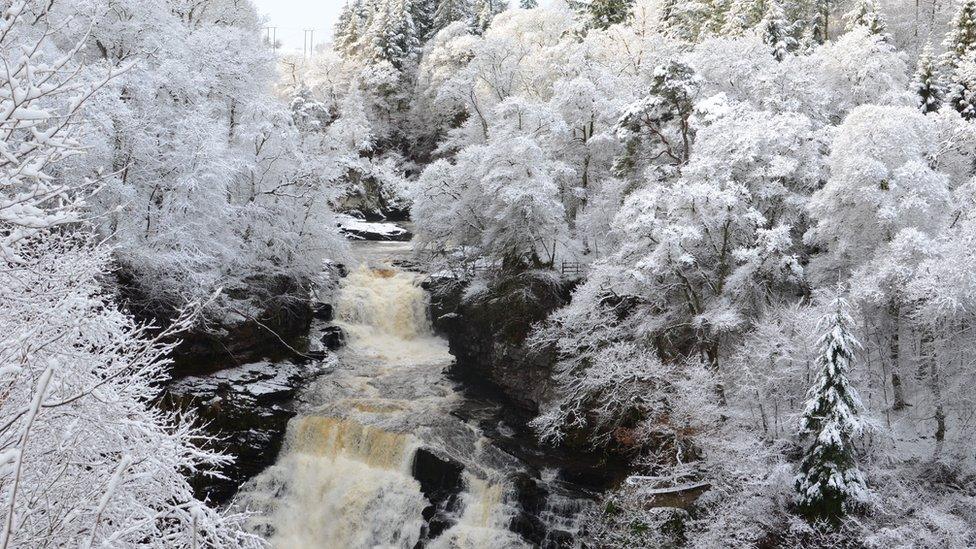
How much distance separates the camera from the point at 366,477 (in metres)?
16.2

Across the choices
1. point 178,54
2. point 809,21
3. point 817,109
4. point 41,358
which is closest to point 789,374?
point 817,109

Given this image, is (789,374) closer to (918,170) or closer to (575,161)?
(918,170)

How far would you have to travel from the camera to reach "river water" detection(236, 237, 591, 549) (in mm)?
14992

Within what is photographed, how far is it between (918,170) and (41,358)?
58.6 feet

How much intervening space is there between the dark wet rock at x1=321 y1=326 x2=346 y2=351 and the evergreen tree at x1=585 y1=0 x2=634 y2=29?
24.1m

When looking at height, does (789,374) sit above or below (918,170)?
below

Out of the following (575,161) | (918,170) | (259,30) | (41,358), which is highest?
(259,30)

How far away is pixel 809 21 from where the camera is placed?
1516 inches

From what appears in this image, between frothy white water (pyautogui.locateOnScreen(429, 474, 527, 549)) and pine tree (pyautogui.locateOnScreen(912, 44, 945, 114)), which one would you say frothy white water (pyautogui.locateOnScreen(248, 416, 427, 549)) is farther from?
pine tree (pyautogui.locateOnScreen(912, 44, 945, 114))

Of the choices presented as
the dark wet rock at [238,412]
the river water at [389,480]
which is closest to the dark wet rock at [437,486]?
the river water at [389,480]

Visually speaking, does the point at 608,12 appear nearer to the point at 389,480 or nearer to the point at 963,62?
the point at 963,62

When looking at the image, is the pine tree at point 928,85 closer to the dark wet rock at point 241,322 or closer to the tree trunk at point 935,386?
the tree trunk at point 935,386

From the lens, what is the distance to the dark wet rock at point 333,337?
2327 cm

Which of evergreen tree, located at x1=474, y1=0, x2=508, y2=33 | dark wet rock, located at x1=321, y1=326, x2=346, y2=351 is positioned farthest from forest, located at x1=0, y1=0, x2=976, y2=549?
evergreen tree, located at x1=474, y1=0, x2=508, y2=33
